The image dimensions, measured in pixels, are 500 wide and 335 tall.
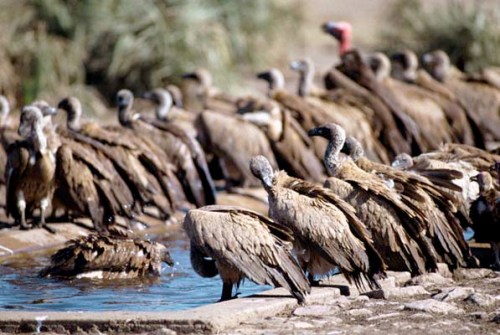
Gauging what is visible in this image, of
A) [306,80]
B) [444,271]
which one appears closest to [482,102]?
[306,80]

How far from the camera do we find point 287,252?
809cm

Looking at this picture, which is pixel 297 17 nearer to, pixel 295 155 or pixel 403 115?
pixel 403 115

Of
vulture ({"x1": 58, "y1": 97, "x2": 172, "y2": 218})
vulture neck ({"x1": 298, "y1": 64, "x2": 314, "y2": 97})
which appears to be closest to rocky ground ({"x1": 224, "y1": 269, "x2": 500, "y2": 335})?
vulture ({"x1": 58, "y1": 97, "x2": 172, "y2": 218})

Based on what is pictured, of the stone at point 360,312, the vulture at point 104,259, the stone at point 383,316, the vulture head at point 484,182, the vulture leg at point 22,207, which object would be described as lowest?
the stone at point 383,316

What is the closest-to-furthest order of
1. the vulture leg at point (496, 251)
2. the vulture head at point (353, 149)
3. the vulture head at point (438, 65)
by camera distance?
the vulture leg at point (496, 251) → the vulture head at point (353, 149) → the vulture head at point (438, 65)

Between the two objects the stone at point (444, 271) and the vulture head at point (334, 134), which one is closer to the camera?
the stone at point (444, 271)

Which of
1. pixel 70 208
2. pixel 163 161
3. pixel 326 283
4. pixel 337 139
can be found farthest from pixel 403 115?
pixel 326 283

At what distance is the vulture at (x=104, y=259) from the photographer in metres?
9.97

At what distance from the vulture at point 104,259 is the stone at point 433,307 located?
2.98 metres

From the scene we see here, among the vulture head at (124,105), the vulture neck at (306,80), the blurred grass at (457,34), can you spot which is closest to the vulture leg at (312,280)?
the vulture head at (124,105)

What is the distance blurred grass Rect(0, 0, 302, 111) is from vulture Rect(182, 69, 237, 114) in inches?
44.6

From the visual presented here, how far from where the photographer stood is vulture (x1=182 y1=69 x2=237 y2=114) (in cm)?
1792

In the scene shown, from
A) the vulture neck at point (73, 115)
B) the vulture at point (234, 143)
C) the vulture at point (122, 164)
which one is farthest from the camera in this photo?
the vulture at point (234, 143)

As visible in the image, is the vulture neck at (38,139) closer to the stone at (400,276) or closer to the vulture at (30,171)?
the vulture at (30,171)
